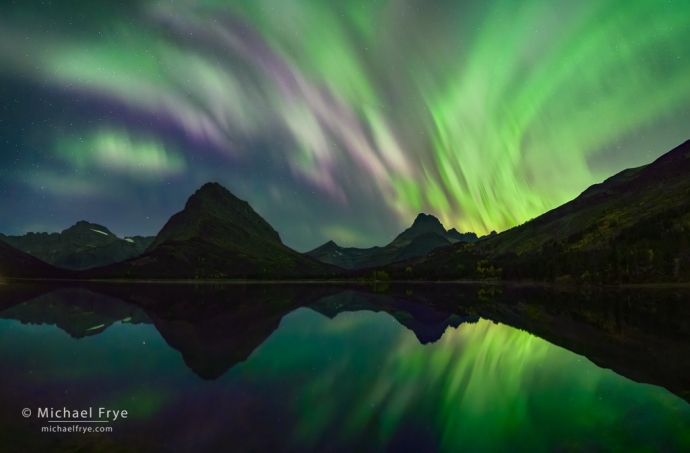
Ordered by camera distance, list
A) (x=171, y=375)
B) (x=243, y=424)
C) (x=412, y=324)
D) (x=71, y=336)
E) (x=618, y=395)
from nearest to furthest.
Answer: (x=243, y=424)
(x=618, y=395)
(x=171, y=375)
(x=71, y=336)
(x=412, y=324)

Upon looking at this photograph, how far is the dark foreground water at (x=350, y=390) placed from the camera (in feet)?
57.1

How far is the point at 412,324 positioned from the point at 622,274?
18394cm

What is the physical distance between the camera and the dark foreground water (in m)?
17.4

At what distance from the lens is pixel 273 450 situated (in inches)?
628

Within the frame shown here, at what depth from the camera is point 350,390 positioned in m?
25.6

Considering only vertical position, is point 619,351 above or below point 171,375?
below

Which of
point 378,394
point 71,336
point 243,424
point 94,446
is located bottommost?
point 378,394

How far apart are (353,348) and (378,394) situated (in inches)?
716

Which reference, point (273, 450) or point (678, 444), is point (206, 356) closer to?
point (273, 450)

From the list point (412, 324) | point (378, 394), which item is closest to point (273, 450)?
point (378, 394)

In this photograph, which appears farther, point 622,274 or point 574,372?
point 622,274

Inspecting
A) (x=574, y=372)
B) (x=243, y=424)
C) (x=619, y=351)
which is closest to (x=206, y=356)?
(x=243, y=424)

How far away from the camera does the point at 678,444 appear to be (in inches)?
668

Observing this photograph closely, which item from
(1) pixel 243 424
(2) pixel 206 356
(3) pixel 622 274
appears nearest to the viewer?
(1) pixel 243 424
